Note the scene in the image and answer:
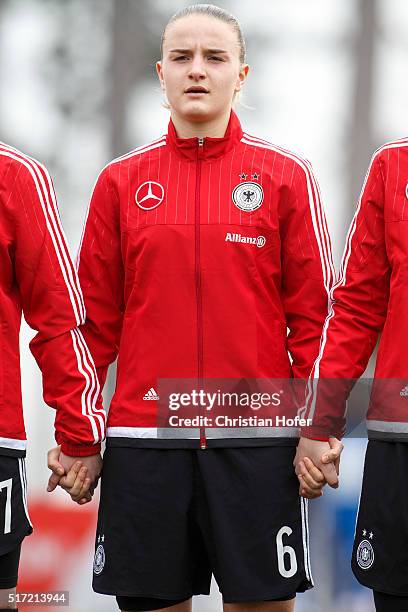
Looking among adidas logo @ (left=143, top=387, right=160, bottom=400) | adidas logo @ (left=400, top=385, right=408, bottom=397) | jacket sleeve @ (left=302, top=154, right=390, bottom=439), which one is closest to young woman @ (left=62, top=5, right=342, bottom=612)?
adidas logo @ (left=143, top=387, right=160, bottom=400)

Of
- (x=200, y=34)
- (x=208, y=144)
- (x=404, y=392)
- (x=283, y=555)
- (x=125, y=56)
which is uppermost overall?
(x=125, y=56)

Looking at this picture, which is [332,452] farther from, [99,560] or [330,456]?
[99,560]

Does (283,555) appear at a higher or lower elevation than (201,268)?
lower

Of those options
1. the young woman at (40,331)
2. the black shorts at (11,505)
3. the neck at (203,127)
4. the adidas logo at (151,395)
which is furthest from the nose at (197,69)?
the black shorts at (11,505)

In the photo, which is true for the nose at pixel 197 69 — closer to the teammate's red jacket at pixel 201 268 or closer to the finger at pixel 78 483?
the teammate's red jacket at pixel 201 268

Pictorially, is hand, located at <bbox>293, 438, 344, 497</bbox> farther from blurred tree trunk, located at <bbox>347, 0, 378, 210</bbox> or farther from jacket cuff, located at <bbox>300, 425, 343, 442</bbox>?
blurred tree trunk, located at <bbox>347, 0, 378, 210</bbox>

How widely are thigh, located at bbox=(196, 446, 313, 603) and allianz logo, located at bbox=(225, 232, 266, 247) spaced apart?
42 cm

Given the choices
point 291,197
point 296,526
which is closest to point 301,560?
point 296,526

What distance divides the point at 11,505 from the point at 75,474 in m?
0.17

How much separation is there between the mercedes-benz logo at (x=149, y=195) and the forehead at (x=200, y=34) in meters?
0.29

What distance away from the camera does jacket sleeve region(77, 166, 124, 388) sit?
231 centimetres

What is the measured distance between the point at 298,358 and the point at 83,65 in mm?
1485

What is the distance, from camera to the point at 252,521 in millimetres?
2146

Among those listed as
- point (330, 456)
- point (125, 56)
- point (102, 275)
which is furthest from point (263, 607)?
point (125, 56)
